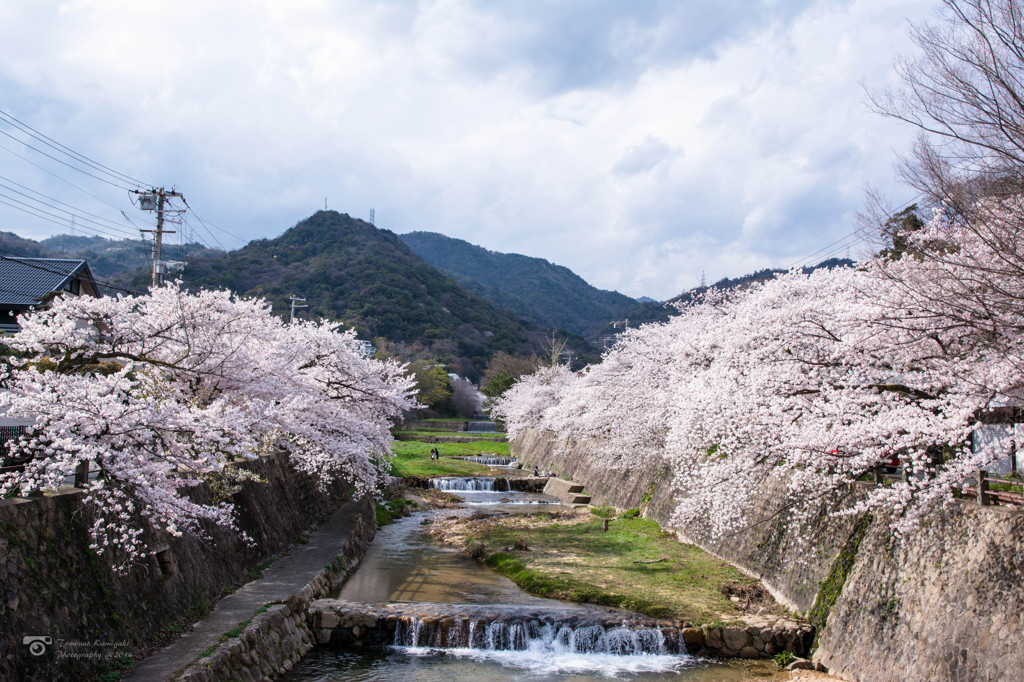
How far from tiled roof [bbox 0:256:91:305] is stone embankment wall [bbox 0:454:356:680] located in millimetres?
17285

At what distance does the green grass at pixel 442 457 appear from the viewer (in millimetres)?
35503

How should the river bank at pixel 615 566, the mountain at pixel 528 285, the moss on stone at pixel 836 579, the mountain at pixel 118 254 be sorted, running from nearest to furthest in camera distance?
the moss on stone at pixel 836 579 → the river bank at pixel 615 566 → the mountain at pixel 118 254 → the mountain at pixel 528 285

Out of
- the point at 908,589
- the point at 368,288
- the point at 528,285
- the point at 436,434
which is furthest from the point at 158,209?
the point at 528,285

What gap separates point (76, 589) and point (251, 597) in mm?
4353

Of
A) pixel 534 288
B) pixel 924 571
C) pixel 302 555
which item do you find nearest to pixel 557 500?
pixel 302 555

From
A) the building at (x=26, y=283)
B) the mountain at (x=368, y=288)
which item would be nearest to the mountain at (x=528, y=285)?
the mountain at (x=368, y=288)

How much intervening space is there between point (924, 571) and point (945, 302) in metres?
4.11

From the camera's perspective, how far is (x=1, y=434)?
10.2 metres

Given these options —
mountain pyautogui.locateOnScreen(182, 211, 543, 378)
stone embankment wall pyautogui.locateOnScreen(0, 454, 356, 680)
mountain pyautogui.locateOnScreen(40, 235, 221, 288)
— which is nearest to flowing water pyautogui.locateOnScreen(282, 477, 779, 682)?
stone embankment wall pyautogui.locateOnScreen(0, 454, 356, 680)

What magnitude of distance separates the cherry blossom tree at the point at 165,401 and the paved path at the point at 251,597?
58.1 inches

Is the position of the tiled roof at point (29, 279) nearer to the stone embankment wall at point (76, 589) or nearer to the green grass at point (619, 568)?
the stone embankment wall at point (76, 589)

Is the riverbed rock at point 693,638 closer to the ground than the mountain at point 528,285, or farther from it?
closer to the ground

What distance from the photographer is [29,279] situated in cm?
2427

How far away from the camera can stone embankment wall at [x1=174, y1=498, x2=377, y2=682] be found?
8484 mm
